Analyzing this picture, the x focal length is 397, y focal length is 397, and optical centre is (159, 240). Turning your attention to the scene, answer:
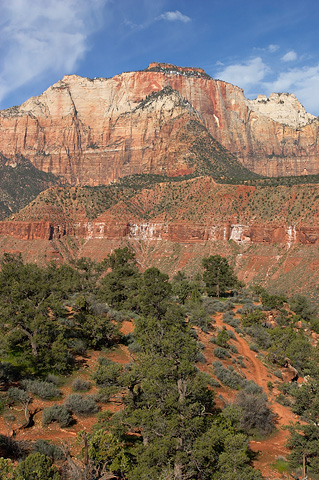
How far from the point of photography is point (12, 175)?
7564 inches

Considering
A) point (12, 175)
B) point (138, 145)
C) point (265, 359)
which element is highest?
point (138, 145)

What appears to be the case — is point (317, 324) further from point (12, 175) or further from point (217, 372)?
point (12, 175)

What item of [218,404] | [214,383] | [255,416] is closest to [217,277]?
[214,383]

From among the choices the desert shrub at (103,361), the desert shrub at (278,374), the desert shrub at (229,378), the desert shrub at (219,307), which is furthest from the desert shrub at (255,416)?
the desert shrub at (219,307)

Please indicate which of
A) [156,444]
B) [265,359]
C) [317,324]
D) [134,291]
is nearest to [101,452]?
[156,444]

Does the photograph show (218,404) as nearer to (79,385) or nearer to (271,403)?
(271,403)

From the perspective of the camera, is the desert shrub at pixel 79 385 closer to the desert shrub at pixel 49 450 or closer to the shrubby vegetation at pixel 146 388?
the shrubby vegetation at pixel 146 388

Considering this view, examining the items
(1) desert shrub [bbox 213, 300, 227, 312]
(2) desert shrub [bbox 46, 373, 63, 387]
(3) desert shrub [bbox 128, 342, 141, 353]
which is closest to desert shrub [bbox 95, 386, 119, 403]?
(2) desert shrub [bbox 46, 373, 63, 387]

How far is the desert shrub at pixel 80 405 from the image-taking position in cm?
1891

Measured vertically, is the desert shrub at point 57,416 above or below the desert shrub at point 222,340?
above

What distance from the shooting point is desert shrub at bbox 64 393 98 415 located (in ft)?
62.0

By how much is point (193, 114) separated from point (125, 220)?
8320 cm

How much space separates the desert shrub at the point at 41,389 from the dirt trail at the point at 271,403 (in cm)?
1036

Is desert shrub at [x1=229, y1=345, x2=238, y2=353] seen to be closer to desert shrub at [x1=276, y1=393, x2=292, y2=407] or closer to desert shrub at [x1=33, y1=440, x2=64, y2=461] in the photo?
desert shrub at [x1=276, y1=393, x2=292, y2=407]
